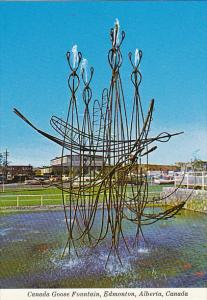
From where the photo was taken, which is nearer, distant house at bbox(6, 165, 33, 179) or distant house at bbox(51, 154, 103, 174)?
distant house at bbox(51, 154, 103, 174)

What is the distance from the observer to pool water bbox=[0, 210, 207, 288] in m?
1.76

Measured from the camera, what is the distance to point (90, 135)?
187cm

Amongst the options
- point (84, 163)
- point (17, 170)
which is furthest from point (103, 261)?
point (17, 170)

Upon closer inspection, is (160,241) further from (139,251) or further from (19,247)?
(19,247)

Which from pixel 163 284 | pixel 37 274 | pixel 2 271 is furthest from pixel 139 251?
pixel 2 271

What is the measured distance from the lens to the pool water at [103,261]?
1765 millimetres

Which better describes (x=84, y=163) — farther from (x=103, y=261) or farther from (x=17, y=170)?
(x=17, y=170)

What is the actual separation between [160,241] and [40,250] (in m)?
0.87

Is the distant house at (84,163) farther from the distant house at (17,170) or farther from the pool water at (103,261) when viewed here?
the pool water at (103,261)

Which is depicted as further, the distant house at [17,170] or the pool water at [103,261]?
the distant house at [17,170]

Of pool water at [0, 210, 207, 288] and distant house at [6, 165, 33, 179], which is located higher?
distant house at [6, 165, 33, 179]

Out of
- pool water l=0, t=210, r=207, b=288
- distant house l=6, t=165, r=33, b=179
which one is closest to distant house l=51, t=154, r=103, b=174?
distant house l=6, t=165, r=33, b=179

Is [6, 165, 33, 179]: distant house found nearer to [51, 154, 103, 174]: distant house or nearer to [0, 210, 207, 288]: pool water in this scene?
[51, 154, 103, 174]: distant house

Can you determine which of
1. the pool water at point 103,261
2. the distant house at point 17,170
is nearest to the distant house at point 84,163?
the distant house at point 17,170
